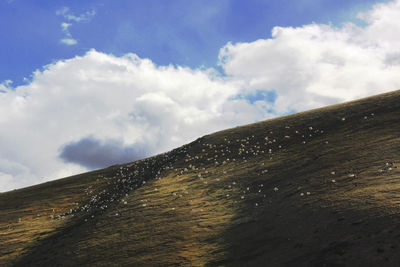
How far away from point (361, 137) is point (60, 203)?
45.0 metres

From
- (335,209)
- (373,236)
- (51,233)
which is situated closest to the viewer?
(373,236)

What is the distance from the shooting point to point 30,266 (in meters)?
31.9

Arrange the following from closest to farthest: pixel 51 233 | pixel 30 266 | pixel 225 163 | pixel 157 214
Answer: pixel 30 266, pixel 157 214, pixel 51 233, pixel 225 163

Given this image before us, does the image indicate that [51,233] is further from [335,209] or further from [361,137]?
[361,137]

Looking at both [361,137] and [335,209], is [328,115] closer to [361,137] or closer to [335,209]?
[361,137]

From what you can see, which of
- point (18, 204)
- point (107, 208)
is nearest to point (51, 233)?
point (107, 208)

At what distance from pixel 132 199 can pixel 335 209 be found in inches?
1035

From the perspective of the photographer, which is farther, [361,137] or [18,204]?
[18,204]

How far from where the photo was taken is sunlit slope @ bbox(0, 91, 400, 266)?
70.2 feet

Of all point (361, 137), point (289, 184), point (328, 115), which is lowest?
point (289, 184)

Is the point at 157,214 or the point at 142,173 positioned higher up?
the point at 142,173

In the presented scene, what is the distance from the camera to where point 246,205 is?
31.7 metres

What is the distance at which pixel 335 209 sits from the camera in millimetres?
24047

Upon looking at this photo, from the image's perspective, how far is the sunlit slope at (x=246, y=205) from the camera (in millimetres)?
21391
